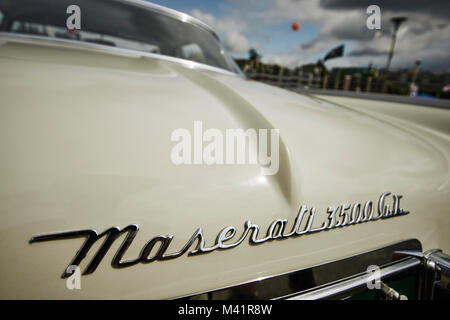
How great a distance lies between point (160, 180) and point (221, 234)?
0.70ft

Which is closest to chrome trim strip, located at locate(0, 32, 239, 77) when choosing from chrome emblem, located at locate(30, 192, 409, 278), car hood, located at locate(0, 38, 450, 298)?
car hood, located at locate(0, 38, 450, 298)

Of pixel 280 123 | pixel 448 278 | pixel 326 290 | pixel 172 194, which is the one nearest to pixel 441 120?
pixel 448 278

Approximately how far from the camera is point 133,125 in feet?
2.61

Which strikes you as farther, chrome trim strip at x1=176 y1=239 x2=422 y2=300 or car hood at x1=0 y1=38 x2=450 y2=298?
chrome trim strip at x1=176 y1=239 x2=422 y2=300

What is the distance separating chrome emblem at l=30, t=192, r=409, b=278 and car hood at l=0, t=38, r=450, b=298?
1 cm

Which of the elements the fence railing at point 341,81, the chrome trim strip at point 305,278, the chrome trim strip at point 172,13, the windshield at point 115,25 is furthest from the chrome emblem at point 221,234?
the fence railing at point 341,81

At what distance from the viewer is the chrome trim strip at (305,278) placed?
2.41 ft

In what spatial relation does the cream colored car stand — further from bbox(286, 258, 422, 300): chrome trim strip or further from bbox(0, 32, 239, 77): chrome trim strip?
bbox(0, 32, 239, 77): chrome trim strip

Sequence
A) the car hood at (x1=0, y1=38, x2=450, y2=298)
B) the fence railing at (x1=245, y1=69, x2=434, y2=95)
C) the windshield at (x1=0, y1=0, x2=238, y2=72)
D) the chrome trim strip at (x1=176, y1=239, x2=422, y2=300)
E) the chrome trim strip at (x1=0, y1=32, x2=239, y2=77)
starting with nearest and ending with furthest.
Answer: the car hood at (x1=0, y1=38, x2=450, y2=298)
the chrome trim strip at (x1=176, y1=239, x2=422, y2=300)
the chrome trim strip at (x1=0, y1=32, x2=239, y2=77)
the windshield at (x1=0, y1=0, x2=238, y2=72)
the fence railing at (x1=245, y1=69, x2=434, y2=95)

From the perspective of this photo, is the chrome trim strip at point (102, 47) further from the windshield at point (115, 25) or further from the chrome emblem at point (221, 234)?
the chrome emblem at point (221, 234)

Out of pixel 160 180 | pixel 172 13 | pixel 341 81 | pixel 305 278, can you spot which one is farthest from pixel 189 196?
pixel 341 81

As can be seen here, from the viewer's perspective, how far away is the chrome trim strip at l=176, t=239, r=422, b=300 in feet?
2.41

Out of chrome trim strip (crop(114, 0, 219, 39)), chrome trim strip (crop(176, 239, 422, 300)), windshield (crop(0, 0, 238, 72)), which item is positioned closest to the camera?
chrome trim strip (crop(176, 239, 422, 300))
